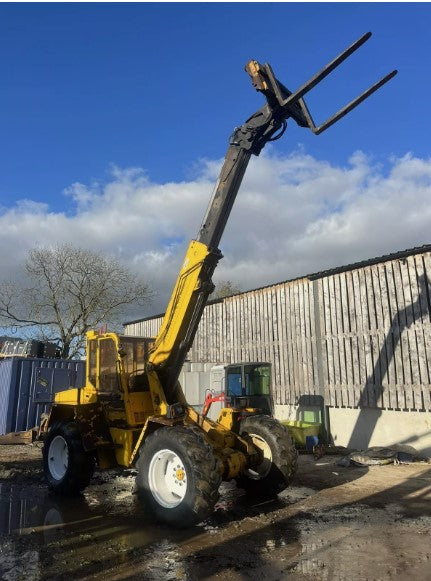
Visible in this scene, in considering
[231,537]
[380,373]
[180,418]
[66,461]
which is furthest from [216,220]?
[380,373]

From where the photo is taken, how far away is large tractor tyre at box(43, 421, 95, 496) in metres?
7.97

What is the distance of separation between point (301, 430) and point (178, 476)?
8.24 meters

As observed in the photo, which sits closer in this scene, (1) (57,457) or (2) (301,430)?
(1) (57,457)

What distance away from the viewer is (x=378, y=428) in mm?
13383

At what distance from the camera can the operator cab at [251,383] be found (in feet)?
50.1

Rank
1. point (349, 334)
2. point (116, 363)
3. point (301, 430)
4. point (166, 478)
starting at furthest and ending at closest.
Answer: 1. point (349, 334)
2. point (301, 430)
3. point (116, 363)
4. point (166, 478)

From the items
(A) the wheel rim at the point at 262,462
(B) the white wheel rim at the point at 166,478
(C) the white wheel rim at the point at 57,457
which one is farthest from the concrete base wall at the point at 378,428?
(C) the white wheel rim at the point at 57,457

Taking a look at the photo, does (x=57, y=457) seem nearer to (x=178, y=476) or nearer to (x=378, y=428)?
(x=178, y=476)

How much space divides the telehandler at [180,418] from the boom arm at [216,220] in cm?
2

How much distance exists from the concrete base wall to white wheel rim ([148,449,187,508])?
8445 mm

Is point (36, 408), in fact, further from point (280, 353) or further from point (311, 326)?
point (311, 326)

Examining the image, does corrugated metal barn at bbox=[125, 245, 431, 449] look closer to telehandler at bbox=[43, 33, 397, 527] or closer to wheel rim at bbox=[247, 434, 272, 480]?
telehandler at bbox=[43, 33, 397, 527]

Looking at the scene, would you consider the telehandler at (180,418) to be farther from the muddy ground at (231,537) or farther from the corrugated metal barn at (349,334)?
the corrugated metal barn at (349,334)

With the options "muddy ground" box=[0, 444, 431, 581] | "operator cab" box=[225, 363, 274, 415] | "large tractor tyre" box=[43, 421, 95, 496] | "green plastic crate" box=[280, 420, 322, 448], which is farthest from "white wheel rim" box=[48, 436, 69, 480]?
"operator cab" box=[225, 363, 274, 415]
